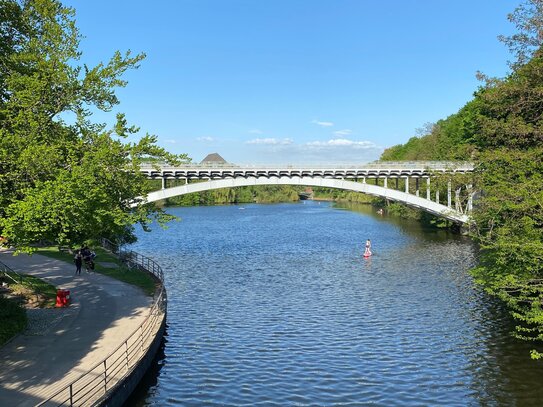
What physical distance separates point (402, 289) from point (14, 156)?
2295 centimetres

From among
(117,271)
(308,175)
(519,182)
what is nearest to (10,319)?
(117,271)

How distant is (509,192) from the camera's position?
18422 millimetres

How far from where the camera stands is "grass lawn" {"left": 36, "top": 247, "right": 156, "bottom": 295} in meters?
27.3

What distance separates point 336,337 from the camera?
22484mm

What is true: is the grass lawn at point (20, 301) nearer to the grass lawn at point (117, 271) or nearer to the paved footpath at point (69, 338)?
the paved footpath at point (69, 338)

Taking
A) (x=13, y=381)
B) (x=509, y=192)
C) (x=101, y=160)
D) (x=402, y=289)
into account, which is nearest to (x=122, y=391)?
(x=13, y=381)

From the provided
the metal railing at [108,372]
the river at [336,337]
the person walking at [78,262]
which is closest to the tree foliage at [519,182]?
the river at [336,337]

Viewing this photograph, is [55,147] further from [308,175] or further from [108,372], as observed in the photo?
[308,175]

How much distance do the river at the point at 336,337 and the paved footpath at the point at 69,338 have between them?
1969 mm

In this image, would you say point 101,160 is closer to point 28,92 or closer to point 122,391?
point 28,92

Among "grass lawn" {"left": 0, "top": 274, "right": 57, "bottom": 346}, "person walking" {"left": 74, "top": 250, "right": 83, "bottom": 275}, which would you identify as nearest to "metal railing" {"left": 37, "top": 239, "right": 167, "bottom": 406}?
"grass lawn" {"left": 0, "top": 274, "right": 57, "bottom": 346}

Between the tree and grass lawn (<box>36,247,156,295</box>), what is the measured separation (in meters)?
7.57

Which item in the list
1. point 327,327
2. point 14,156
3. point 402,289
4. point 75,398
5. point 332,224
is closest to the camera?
point 75,398

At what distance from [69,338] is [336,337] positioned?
1071cm
